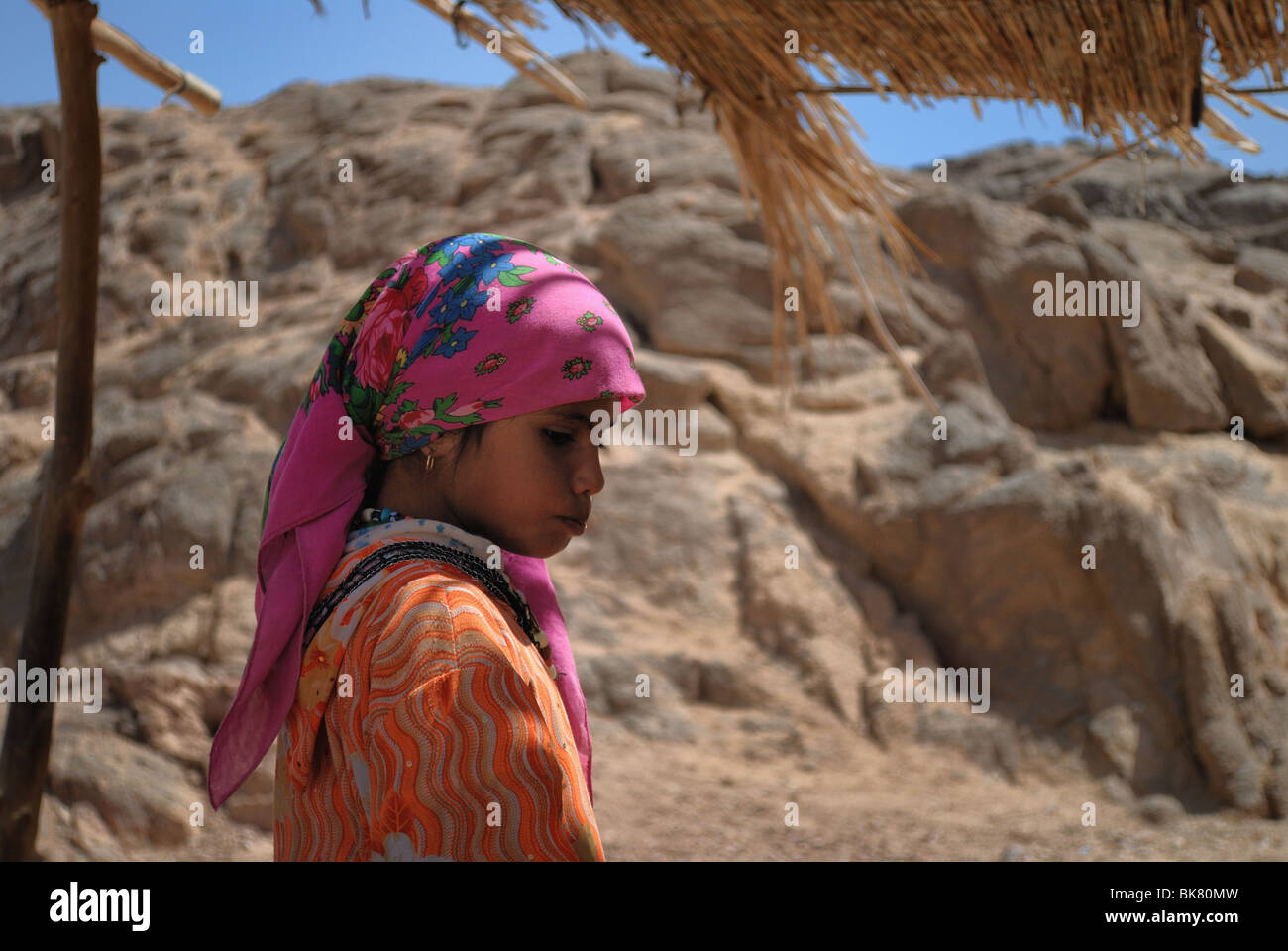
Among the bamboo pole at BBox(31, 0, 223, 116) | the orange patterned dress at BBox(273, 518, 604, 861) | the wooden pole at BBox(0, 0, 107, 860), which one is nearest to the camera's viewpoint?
the orange patterned dress at BBox(273, 518, 604, 861)

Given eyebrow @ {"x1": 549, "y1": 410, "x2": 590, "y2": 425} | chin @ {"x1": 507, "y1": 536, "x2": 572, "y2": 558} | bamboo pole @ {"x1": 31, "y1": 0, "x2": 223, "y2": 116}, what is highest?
bamboo pole @ {"x1": 31, "y1": 0, "x2": 223, "y2": 116}

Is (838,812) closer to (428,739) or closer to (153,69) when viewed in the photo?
(153,69)

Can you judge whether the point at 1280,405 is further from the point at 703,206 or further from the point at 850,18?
the point at 850,18

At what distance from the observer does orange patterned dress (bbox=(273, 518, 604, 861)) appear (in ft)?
3.63

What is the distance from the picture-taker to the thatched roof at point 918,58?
264 cm

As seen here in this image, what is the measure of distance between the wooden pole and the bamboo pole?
0.44 metres

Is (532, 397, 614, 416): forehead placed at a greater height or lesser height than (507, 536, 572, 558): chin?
greater

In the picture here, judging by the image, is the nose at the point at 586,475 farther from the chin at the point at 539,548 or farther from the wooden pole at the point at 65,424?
the wooden pole at the point at 65,424

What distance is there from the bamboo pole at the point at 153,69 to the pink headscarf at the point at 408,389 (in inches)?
101

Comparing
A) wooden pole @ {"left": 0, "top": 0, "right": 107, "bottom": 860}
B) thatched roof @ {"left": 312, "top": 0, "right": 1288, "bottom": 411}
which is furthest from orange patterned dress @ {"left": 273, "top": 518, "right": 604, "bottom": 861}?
wooden pole @ {"left": 0, "top": 0, "right": 107, "bottom": 860}

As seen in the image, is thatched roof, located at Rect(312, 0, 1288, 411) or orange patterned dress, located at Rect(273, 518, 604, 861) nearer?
orange patterned dress, located at Rect(273, 518, 604, 861)

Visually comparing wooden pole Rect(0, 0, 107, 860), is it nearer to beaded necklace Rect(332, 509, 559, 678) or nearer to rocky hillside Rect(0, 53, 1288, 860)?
beaded necklace Rect(332, 509, 559, 678)

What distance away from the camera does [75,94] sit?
297 centimetres

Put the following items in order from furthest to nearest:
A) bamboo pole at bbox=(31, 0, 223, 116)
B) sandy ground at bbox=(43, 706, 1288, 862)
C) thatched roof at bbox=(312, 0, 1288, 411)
Result: sandy ground at bbox=(43, 706, 1288, 862), bamboo pole at bbox=(31, 0, 223, 116), thatched roof at bbox=(312, 0, 1288, 411)
